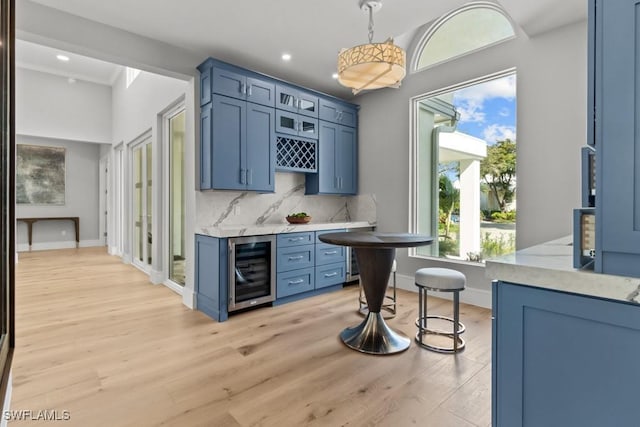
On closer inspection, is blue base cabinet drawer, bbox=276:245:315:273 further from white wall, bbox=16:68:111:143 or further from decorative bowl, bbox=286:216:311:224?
white wall, bbox=16:68:111:143

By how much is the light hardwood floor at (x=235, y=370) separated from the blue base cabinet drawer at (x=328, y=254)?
0.60 m

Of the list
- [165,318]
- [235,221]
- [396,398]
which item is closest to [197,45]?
[235,221]

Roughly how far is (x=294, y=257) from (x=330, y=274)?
653 mm

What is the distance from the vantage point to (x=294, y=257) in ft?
12.5

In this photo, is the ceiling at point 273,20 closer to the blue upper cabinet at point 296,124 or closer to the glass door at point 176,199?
the blue upper cabinet at point 296,124

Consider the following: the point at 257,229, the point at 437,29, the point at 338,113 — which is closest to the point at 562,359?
the point at 257,229

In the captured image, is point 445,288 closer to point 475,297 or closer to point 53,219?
point 475,297

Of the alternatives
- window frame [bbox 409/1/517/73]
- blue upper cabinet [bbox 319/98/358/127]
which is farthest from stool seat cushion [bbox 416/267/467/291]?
blue upper cabinet [bbox 319/98/358/127]

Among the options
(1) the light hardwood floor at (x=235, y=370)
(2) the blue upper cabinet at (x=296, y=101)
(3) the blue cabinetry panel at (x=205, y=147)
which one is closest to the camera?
(1) the light hardwood floor at (x=235, y=370)

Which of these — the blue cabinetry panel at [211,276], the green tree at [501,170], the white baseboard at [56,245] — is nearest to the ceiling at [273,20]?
the green tree at [501,170]

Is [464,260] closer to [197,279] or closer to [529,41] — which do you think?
[529,41]

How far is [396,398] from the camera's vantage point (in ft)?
6.30

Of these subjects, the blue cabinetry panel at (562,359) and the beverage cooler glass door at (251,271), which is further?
the beverage cooler glass door at (251,271)

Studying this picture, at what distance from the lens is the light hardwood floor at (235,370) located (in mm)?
1787
